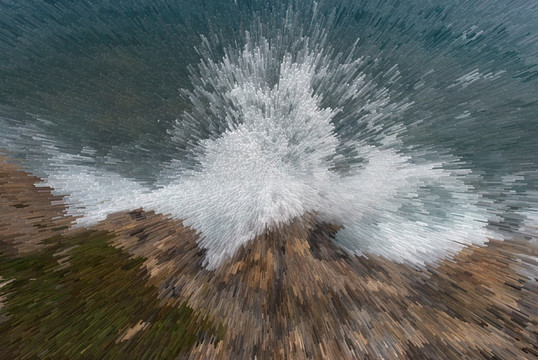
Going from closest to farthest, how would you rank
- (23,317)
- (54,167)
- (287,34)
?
(23,317) < (54,167) < (287,34)

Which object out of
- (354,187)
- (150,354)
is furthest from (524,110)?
(150,354)

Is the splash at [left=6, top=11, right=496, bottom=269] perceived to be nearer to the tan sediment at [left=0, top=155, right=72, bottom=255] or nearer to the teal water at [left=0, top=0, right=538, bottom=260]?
the teal water at [left=0, top=0, right=538, bottom=260]

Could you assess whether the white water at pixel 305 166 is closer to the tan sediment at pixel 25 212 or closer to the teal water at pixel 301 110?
the teal water at pixel 301 110

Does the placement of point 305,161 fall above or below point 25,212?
below

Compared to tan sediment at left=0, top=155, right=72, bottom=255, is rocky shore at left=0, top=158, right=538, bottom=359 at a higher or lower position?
lower

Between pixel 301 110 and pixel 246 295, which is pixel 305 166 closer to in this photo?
pixel 301 110

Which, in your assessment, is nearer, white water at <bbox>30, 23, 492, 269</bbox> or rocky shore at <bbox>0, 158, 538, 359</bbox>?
rocky shore at <bbox>0, 158, 538, 359</bbox>

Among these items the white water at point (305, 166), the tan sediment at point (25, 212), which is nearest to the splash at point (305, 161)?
the white water at point (305, 166)

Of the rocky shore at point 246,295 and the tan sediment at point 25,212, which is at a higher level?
the tan sediment at point 25,212

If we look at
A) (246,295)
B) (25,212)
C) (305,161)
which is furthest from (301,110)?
(25,212)

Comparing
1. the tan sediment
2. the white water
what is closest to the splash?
the white water

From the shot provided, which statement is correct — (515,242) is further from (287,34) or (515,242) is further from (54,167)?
(54,167)
